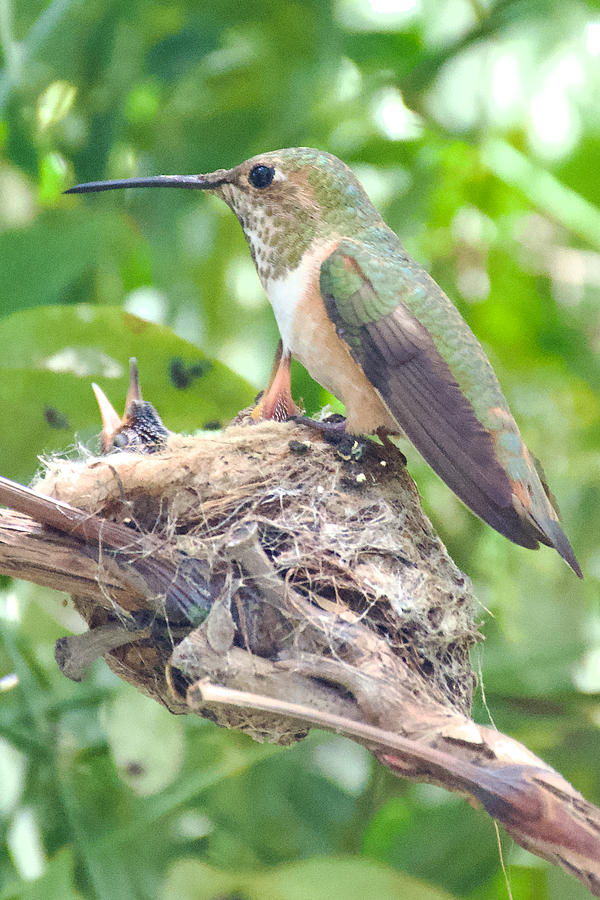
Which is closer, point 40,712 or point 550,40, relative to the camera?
point 40,712

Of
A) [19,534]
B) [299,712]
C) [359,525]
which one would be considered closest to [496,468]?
[359,525]

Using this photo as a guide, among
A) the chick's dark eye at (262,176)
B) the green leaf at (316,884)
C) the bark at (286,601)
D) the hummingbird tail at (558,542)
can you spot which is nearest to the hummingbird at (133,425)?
the bark at (286,601)

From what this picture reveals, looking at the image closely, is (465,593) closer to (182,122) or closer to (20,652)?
(20,652)

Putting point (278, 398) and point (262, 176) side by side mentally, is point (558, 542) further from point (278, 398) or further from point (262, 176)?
point (262, 176)

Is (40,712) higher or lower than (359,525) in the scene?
lower

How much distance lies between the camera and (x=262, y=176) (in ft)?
5.01

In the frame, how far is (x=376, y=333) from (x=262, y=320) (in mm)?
1020

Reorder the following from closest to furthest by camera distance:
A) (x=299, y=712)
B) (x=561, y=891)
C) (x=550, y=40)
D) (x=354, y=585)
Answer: (x=299, y=712)
(x=354, y=585)
(x=561, y=891)
(x=550, y=40)

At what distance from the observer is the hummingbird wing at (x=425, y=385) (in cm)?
127


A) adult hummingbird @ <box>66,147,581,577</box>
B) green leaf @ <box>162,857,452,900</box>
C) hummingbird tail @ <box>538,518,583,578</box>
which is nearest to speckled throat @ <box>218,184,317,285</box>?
adult hummingbird @ <box>66,147,581,577</box>

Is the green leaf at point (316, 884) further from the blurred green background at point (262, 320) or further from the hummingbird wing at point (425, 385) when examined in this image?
the hummingbird wing at point (425, 385)

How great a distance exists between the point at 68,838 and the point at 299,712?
1379 mm

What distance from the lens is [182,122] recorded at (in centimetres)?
241

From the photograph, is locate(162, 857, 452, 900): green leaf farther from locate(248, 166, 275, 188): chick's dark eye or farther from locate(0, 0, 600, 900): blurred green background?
locate(248, 166, 275, 188): chick's dark eye
